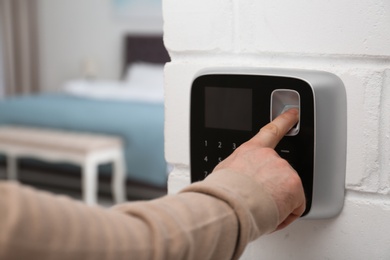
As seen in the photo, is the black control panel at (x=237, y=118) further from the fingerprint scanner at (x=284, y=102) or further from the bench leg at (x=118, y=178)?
the bench leg at (x=118, y=178)

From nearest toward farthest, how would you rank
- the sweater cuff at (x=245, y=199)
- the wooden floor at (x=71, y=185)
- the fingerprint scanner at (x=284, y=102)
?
the sweater cuff at (x=245, y=199) < the fingerprint scanner at (x=284, y=102) < the wooden floor at (x=71, y=185)

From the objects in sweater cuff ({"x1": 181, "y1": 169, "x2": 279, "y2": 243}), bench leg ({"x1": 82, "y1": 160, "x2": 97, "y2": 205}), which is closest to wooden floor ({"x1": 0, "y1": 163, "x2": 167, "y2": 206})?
bench leg ({"x1": 82, "y1": 160, "x2": 97, "y2": 205})

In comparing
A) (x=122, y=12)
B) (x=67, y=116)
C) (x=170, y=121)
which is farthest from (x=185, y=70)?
(x=122, y=12)

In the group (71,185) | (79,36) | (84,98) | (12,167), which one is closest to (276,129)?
(71,185)

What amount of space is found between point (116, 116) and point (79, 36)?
243 centimetres

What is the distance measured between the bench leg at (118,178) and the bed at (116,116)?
0.13 feet

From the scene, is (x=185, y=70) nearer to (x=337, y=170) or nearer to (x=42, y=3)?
(x=337, y=170)

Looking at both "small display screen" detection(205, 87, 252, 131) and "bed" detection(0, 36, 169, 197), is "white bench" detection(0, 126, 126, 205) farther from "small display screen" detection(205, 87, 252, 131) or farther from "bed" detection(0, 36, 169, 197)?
"small display screen" detection(205, 87, 252, 131)

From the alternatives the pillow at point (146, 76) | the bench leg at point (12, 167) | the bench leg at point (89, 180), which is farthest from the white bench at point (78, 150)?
the pillow at point (146, 76)

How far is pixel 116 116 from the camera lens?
157 inches

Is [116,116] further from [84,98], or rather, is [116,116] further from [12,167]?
[12,167]

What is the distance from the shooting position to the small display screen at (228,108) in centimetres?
58

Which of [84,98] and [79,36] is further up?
[79,36]

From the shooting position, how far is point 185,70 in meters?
0.65
